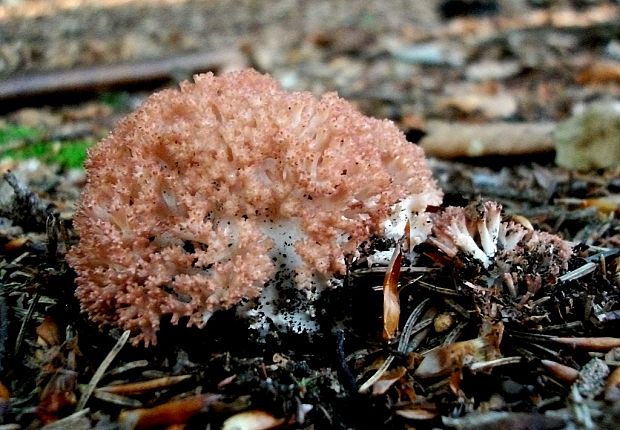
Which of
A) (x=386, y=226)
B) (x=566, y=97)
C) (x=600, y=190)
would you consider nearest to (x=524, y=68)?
(x=566, y=97)

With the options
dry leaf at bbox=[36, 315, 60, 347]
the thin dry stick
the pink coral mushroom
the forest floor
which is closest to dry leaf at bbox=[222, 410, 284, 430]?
the forest floor

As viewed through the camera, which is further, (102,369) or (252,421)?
(102,369)

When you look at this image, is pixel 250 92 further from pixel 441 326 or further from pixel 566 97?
pixel 566 97

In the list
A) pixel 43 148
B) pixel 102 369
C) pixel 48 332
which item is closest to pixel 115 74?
pixel 43 148

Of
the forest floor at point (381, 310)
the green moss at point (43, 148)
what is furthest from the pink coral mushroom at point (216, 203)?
the green moss at point (43, 148)

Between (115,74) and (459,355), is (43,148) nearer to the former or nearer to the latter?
(115,74)

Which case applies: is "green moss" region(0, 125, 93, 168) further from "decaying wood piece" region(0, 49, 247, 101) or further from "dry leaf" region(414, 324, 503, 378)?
"dry leaf" region(414, 324, 503, 378)
